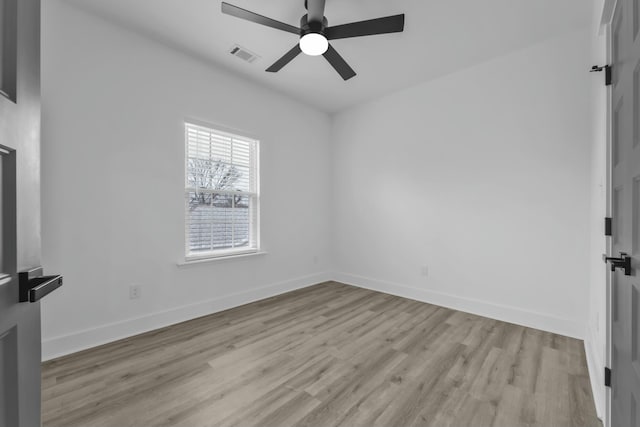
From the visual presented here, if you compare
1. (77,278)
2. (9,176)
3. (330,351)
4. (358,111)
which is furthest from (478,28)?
(77,278)

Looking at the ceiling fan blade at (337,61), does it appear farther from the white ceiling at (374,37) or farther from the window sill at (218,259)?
the window sill at (218,259)

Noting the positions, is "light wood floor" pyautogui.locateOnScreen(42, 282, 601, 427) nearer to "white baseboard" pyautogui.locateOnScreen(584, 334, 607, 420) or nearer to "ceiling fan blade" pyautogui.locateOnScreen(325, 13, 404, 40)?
"white baseboard" pyautogui.locateOnScreen(584, 334, 607, 420)

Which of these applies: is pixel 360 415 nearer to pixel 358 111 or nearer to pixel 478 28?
pixel 478 28

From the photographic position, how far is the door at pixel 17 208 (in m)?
0.66

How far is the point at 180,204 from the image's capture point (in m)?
2.99

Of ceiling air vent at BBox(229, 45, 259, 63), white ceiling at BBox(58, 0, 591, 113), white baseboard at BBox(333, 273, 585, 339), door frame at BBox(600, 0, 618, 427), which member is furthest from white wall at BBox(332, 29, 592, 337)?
ceiling air vent at BBox(229, 45, 259, 63)

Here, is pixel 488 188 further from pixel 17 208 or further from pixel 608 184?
pixel 17 208

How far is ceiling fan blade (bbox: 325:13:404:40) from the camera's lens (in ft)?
6.56

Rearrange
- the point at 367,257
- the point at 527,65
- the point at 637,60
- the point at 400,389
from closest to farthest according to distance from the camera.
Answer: the point at 637,60
the point at 400,389
the point at 527,65
the point at 367,257

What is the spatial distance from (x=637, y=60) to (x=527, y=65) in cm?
239

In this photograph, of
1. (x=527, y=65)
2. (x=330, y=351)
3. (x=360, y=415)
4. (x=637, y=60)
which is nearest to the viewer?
(x=637, y=60)

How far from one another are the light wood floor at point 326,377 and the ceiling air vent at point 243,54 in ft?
9.44

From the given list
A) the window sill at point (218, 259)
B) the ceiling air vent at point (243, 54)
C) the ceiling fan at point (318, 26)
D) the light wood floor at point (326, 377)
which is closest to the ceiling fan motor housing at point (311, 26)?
the ceiling fan at point (318, 26)

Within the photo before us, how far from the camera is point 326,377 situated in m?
1.97
